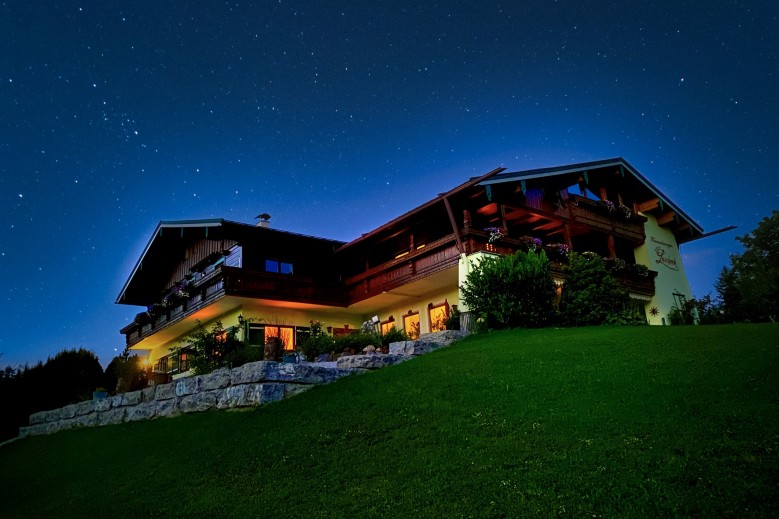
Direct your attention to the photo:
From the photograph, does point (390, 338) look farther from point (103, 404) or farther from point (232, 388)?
point (103, 404)

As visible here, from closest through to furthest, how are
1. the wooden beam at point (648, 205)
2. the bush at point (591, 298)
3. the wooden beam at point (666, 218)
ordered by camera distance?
the bush at point (591, 298)
the wooden beam at point (648, 205)
the wooden beam at point (666, 218)

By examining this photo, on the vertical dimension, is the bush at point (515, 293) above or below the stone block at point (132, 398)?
above

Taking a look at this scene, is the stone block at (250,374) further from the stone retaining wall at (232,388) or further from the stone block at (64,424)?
the stone block at (64,424)

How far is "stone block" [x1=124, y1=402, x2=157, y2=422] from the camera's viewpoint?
1548cm

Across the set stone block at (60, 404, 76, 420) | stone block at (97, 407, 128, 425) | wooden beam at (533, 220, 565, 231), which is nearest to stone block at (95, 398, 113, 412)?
stone block at (97, 407, 128, 425)


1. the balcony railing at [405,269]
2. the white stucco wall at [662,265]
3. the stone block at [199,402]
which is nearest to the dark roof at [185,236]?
the balcony railing at [405,269]

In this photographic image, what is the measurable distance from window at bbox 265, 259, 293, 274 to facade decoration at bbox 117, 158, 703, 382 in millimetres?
64

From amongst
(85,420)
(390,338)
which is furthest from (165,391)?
(390,338)

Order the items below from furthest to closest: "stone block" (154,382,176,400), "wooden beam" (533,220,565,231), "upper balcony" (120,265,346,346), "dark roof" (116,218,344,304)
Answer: "wooden beam" (533,220,565,231) → "dark roof" (116,218,344,304) → "upper balcony" (120,265,346,346) → "stone block" (154,382,176,400)

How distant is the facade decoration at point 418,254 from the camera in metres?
24.8

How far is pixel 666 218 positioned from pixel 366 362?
27.2 m

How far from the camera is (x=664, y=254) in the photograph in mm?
32781

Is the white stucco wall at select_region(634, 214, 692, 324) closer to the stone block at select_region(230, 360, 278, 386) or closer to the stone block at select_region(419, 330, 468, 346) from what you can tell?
the stone block at select_region(419, 330, 468, 346)

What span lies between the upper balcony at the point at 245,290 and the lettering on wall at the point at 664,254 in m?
19.6
